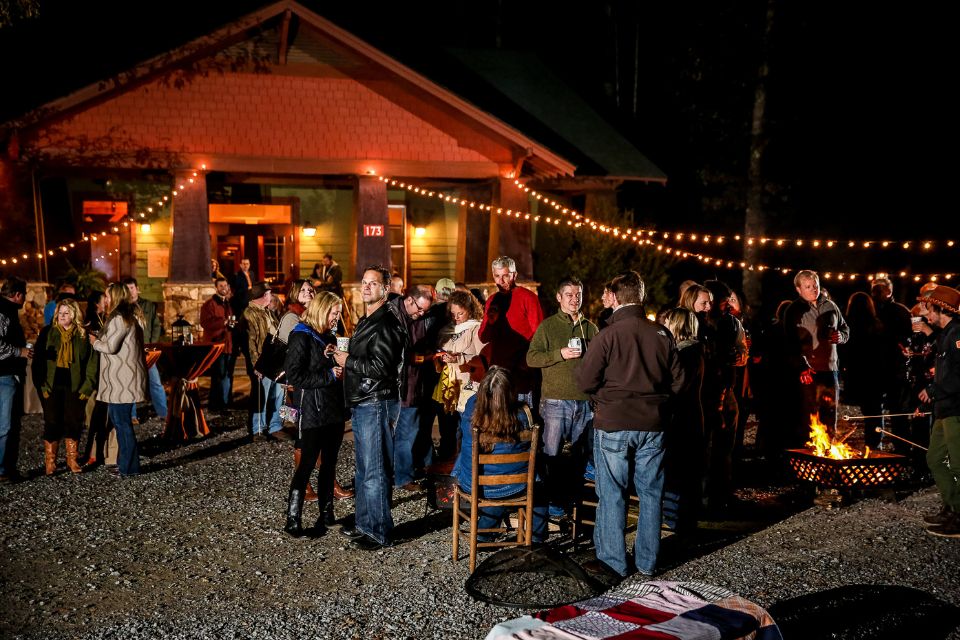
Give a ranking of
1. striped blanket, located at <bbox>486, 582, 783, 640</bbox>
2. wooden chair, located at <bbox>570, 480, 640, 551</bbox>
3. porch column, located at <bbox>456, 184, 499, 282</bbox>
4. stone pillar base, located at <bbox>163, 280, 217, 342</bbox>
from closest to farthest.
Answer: striped blanket, located at <bbox>486, 582, 783, 640</bbox> < wooden chair, located at <bbox>570, 480, 640, 551</bbox> < stone pillar base, located at <bbox>163, 280, 217, 342</bbox> < porch column, located at <bbox>456, 184, 499, 282</bbox>

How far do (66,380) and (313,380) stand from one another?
3421 mm

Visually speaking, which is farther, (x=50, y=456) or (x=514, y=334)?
(x=50, y=456)

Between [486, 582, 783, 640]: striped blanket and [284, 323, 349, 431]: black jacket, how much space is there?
3.16 m

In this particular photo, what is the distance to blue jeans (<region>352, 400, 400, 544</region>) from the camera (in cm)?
620

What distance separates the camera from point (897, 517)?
23.4 ft

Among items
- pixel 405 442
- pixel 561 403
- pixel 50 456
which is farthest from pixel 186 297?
pixel 561 403

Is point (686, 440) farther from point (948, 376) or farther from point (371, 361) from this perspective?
point (371, 361)

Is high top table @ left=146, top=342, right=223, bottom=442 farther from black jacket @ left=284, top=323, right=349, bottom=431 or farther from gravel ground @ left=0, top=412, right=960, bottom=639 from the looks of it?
black jacket @ left=284, top=323, right=349, bottom=431

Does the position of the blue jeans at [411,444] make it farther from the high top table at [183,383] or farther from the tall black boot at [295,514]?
the high top table at [183,383]

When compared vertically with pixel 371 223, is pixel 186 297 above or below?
below

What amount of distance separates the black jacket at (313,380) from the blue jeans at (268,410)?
3685 mm

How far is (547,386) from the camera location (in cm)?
693

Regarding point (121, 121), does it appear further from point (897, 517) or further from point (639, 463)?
point (897, 517)

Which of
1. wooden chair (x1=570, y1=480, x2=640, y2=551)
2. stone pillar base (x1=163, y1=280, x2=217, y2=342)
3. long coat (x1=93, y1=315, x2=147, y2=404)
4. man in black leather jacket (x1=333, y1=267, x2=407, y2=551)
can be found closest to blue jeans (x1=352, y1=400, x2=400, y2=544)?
man in black leather jacket (x1=333, y1=267, x2=407, y2=551)
